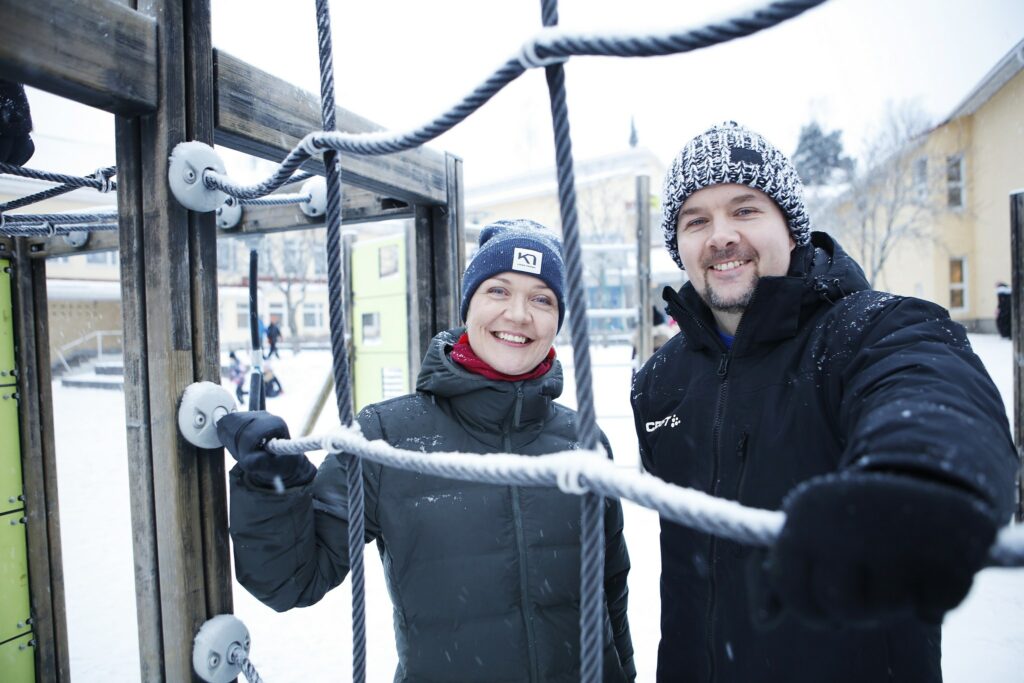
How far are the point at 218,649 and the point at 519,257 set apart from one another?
3.68ft

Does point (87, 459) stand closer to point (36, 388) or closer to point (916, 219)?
point (36, 388)

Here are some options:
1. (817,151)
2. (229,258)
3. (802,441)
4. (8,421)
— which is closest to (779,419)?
(802,441)

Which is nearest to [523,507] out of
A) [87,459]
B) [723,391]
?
[723,391]

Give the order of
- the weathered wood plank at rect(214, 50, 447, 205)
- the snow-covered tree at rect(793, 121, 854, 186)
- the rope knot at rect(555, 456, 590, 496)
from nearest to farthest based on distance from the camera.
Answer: the rope knot at rect(555, 456, 590, 496)
the weathered wood plank at rect(214, 50, 447, 205)
the snow-covered tree at rect(793, 121, 854, 186)

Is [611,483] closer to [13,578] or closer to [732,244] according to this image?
[732,244]

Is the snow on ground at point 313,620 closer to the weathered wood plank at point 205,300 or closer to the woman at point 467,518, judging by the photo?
the woman at point 467,518

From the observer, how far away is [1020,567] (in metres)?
0.46

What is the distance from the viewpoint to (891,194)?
17.7 m

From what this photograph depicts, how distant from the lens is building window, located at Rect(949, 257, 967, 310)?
57.0ft

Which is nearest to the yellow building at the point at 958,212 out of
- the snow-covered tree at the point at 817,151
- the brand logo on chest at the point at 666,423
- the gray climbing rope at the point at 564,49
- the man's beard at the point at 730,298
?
the snow-covered tree at the point at 817,151

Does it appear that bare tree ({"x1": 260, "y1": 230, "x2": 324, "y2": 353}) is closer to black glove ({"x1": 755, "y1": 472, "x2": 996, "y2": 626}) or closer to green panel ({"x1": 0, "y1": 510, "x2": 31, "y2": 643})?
green panel ({"x1": 0, "y1": 510, "x2": 31, "y2": 643})

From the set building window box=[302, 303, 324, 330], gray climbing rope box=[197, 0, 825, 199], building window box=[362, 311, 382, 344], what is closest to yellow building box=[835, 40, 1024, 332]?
building window box=[362, 311, 382, 344]

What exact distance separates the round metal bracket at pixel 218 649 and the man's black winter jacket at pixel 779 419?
3.31 feet

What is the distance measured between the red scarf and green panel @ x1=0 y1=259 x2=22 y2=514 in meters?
2.06
